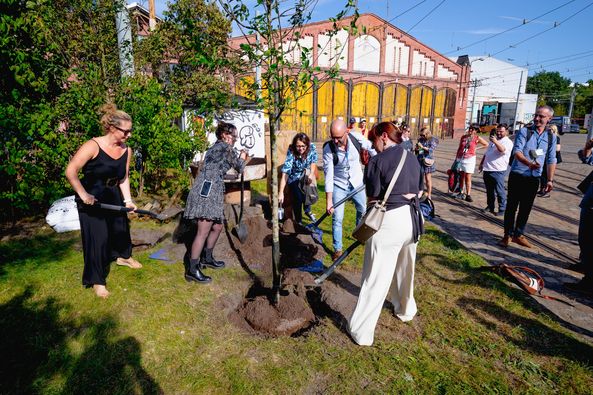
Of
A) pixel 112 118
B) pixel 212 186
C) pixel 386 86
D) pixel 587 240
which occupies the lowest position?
pixel 587 240

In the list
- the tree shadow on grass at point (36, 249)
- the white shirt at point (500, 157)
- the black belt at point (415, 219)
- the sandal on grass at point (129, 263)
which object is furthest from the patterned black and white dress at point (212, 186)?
the white shirt at point (500, 157)

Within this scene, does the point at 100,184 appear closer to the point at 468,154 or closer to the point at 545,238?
the point at 545,238

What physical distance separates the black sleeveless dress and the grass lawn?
0.38m

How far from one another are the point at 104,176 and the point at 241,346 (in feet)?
7.86

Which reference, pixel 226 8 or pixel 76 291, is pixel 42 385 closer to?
pixel 76 291

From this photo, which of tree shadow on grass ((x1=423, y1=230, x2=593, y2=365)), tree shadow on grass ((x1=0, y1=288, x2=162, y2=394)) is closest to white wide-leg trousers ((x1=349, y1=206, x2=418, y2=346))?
tree shadow on grass ((x1=423, y1=230, x2=593, y2=365))

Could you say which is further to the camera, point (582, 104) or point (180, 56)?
point (582, 104)

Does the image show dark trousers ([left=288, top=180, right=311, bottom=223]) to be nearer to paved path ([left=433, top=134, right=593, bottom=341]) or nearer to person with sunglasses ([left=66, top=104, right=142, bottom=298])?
person with sunglasses ([left=66, top=104, right=142, bottom=298])

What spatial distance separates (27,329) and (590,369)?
5.22 metres

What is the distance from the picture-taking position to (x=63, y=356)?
3.13 meters

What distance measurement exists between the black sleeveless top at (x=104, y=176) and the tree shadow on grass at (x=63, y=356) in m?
1.29

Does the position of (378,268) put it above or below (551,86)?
below

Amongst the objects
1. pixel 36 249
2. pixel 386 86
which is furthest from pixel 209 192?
pixel 386 86

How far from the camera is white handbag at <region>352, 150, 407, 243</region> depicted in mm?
3137
